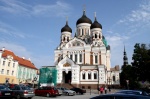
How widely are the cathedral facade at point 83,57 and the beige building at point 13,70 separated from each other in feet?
33.3

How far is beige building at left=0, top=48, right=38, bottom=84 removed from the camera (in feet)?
167

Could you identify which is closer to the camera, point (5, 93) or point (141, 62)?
point (5, 93)

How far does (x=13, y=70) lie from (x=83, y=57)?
811 inches

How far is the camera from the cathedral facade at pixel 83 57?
53.6 m

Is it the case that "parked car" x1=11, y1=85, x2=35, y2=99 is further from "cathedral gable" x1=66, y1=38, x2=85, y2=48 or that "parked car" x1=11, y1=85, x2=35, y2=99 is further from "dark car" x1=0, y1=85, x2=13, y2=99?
"cathedral gable" x1=66, y1=38, x2=85, y2=48

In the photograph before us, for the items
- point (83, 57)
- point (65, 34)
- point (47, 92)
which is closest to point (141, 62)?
point (83, 57)

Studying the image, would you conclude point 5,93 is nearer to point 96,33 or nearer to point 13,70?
point 13,70

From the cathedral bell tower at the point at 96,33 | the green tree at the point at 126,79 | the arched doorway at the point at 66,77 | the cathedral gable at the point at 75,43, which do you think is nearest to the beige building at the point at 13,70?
the arched doorway at the point at 66,77

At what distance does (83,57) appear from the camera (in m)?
59.7

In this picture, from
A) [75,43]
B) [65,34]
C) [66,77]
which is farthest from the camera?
[65,34]

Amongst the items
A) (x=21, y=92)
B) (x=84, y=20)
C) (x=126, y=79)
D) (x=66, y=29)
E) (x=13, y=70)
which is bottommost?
(x=21, y=92)

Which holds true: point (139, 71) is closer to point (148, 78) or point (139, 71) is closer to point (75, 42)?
point (148, 78)

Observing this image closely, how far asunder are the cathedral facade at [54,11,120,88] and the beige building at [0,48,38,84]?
1016 cm

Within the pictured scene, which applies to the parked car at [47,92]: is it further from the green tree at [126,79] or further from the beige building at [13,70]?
the green tree at [126,79]
